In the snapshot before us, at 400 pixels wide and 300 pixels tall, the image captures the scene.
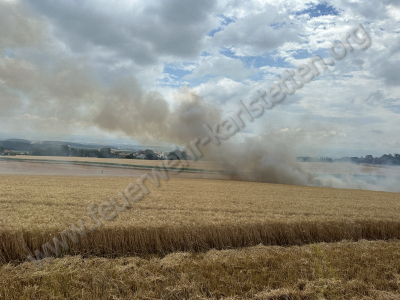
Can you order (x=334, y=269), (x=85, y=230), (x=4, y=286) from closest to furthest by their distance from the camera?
→ 1. (x=4, y=286)
2. (x=334, y=269)
3. (x=85, y=230)

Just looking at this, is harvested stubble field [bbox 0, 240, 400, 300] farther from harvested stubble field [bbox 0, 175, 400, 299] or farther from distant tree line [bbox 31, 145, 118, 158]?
distant tree line [bbox 31, 145, 118, 158]

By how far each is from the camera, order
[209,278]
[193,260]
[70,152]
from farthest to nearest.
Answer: [70,152] < [193,260] < [209,278]

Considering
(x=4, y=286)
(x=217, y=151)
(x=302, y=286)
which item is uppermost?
(x=217, y=151)

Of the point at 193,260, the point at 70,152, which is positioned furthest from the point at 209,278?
the point at 70,152

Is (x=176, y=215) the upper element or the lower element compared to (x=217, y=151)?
lower

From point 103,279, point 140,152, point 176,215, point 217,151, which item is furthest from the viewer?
point 140,152

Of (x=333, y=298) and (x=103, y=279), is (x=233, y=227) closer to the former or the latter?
(x=333, y=298)

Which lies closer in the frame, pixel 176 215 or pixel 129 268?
pixel 129 268

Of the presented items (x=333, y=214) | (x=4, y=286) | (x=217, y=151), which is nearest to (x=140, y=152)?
(x=217, y=151)

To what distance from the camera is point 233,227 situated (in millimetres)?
8070

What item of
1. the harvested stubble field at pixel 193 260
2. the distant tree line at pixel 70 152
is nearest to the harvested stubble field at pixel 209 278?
the harvested stubble field at pixel 193 260

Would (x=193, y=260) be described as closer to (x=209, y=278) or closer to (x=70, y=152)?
(x=209, y=278)

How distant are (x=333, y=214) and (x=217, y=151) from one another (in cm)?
3407

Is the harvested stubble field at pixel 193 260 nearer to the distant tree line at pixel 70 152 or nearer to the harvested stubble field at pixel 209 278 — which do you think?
the harvested stubble field at pixel 209 278
